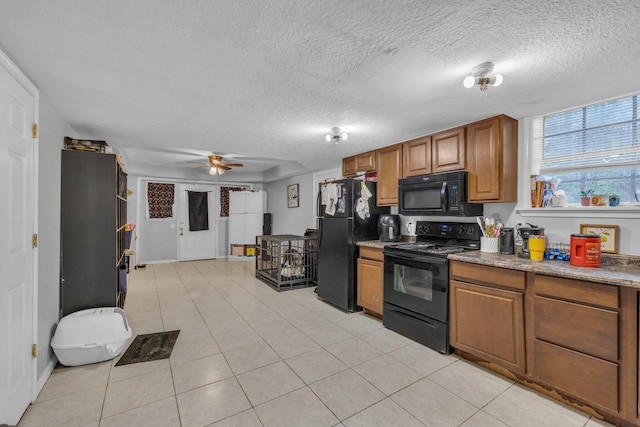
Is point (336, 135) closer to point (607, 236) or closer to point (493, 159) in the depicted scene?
point (493, 159)

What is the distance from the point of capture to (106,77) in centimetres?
187

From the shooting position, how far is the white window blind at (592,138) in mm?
2080

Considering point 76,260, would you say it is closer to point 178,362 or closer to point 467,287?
point 178,362

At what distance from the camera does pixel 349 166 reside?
421 centimetres

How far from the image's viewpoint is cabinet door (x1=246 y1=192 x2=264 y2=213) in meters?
7.23

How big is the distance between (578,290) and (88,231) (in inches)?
154

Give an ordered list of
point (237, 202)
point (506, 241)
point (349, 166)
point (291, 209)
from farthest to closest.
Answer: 1. point (237, 202)
2. point (291, 209)
3. point (349, 166)
4. point (506, 241)

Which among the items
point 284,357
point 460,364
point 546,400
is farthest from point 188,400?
point 546,400

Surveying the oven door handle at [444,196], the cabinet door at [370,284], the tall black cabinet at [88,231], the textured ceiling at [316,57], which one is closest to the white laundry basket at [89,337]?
the tall black cabinet at [88,231]

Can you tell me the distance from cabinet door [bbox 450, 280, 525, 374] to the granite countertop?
0.73 feet

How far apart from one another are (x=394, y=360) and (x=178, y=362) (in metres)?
1.83

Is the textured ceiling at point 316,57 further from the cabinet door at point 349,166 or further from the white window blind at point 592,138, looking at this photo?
the cabinet door at point 349,166

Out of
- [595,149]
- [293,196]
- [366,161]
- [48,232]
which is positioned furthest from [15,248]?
[293,196]

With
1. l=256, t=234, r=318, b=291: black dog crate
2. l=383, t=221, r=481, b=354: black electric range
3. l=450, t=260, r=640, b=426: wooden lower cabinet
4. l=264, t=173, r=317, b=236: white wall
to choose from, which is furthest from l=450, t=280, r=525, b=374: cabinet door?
l=264, t=173, r=317, b=236: white wall
